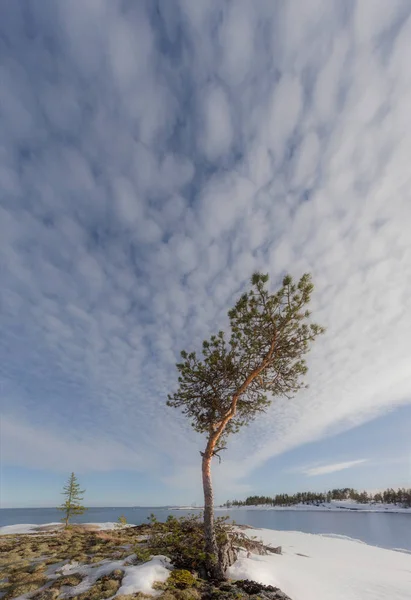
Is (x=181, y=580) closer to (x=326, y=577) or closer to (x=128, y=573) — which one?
(x=128, y=573)

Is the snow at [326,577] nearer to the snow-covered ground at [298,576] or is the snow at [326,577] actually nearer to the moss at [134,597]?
the snow-covered ground at [298,576]

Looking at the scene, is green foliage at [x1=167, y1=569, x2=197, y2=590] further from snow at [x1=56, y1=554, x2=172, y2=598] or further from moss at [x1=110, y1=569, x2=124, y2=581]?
moss at [x1=110, y1=569, x2=124, y2=581]

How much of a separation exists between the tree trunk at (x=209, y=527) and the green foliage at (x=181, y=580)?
4.03 feet

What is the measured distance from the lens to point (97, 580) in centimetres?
966

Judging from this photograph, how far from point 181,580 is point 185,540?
4.22m

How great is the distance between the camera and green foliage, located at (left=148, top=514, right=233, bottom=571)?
11730mm

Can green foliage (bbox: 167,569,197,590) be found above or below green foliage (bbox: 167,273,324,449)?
below

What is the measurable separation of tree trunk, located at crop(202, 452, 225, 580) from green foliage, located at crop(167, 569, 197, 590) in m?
1.23

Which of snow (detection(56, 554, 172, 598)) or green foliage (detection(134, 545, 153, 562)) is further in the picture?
green foliage (detection(134, 545, 153, 562))

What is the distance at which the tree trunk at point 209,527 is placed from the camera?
11273 mm

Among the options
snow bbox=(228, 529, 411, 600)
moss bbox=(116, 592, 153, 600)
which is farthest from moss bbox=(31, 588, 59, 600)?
snow bbox=(228, 529, 411, 600)

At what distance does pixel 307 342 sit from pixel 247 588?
9.54 metres

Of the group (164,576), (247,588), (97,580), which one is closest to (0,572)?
(97,580)

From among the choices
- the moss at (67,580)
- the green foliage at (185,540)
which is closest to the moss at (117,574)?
the moss at (67,580)
